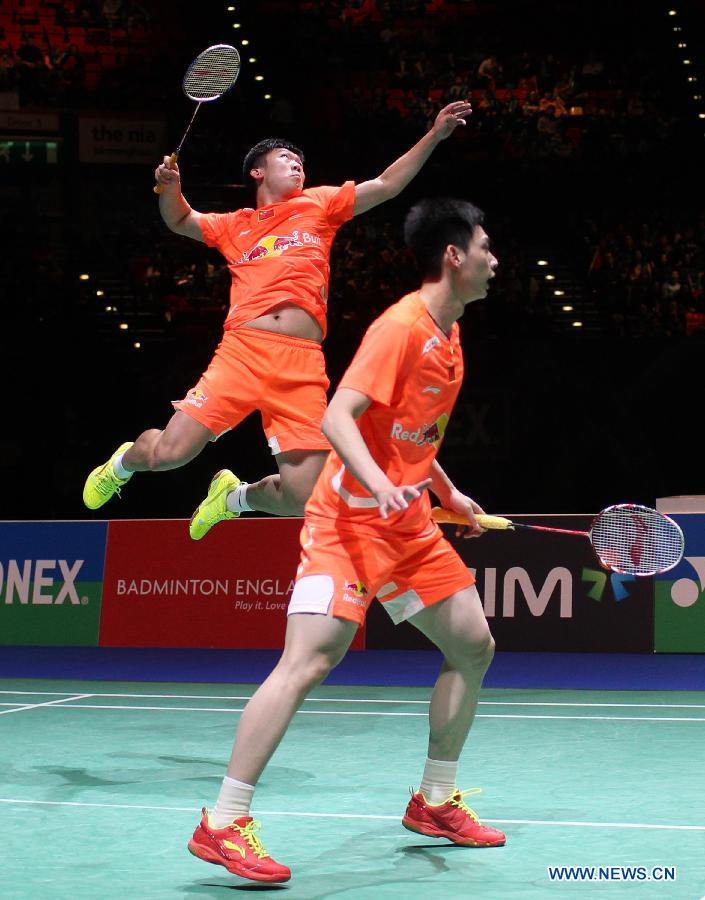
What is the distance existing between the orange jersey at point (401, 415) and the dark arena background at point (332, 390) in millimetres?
948

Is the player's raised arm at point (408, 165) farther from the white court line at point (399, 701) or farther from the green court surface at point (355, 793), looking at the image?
the white court line at point (399, 701)

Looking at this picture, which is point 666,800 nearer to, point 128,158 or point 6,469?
point 6,469

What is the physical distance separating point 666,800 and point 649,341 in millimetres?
7405

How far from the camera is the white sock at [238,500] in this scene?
5.67 meters

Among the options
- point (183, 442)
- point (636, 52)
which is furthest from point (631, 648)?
point (636, 52)

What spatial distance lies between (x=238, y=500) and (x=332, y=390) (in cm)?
623

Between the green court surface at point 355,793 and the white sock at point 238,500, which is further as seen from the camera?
the white sock at point 238,500

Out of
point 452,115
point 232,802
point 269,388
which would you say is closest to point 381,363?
point 232,802

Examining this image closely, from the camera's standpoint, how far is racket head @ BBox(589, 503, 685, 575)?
3.82 m

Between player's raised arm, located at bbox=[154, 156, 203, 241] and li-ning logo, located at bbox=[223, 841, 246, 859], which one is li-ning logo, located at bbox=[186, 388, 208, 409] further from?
li-ning logo, located at bbox=[223, 841, 246, 859]

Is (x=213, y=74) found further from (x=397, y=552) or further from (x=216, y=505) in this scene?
(x=397, y=552)

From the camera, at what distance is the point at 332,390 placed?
11906 millimetres

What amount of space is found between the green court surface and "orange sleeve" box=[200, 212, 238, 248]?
2151mm

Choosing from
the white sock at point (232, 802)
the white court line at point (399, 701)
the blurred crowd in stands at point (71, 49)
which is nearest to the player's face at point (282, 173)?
the white court line at point (399, 701)
